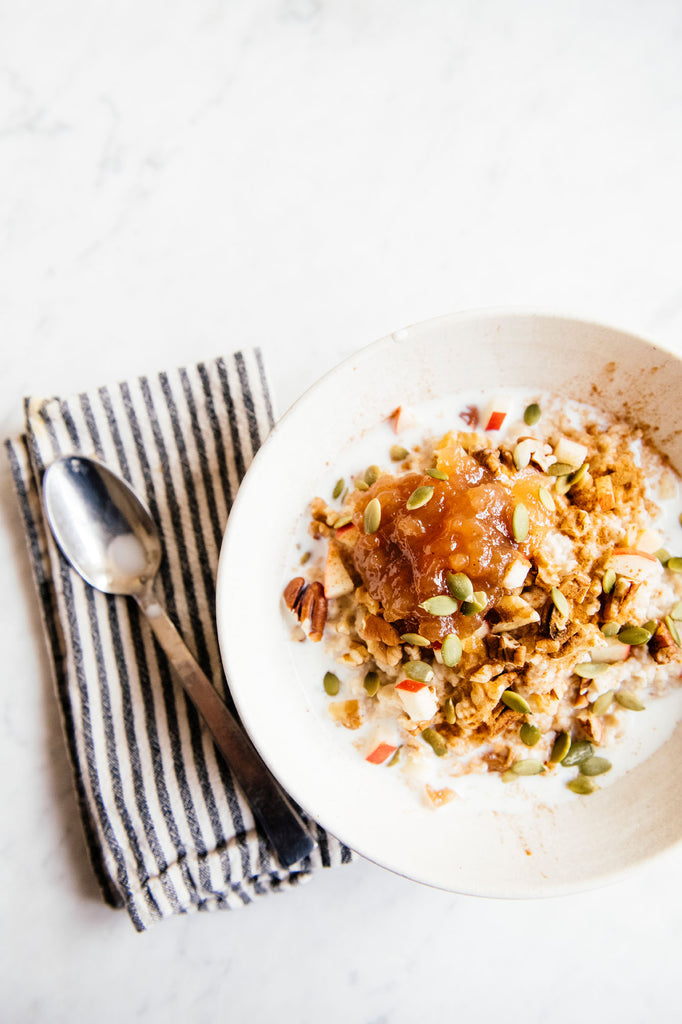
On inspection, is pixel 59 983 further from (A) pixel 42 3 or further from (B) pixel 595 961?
(A) pixel 42 3

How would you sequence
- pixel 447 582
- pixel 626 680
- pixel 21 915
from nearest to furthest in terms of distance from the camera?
pixel 447 582 < pixel 626 680 < pixel 21 915

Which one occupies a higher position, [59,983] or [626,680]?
[626,680]

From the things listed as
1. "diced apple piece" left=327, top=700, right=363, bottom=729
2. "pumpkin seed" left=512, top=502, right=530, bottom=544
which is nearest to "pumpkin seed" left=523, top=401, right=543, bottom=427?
"pumpkin seed" left=512, top=502, right=530, bottom=544

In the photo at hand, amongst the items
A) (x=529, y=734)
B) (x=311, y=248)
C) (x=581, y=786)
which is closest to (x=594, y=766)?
(x=581, y=786)

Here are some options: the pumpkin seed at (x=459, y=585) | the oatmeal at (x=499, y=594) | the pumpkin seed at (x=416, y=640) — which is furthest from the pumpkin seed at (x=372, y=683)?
the pumpkin seed at (x=459, y=585)

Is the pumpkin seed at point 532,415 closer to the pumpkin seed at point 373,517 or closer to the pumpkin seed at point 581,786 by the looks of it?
the pumpkin seed at point 373,517

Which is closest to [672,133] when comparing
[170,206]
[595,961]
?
[170,206]

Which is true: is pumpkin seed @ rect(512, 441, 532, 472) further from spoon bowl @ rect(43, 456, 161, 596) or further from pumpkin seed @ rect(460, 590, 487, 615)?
spoon bowl @ rect(43, 456, 161, 596)
